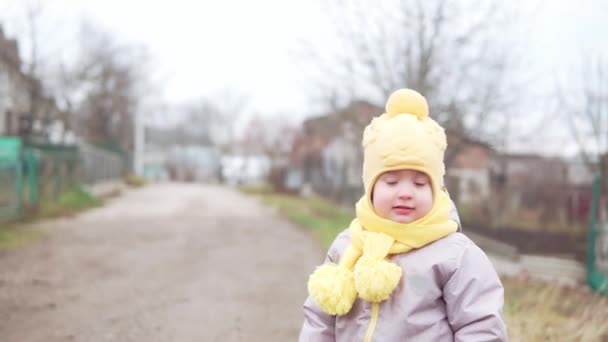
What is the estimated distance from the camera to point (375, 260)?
2268 mm

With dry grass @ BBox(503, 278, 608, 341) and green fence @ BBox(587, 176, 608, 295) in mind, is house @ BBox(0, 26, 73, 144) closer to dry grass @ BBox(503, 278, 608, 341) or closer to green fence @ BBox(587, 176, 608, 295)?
green fence @ BBox(587, 176, 608, 295)

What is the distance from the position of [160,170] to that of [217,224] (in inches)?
1798

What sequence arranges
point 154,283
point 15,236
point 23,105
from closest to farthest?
point 154,283
point 15,236
point 23,105

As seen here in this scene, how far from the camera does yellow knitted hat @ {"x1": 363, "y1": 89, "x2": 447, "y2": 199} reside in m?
2.30

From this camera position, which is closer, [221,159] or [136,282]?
[136,282]

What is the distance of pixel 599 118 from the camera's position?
13.2m

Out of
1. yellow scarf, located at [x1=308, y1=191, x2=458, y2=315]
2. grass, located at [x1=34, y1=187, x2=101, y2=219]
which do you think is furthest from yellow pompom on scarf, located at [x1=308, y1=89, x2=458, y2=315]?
grass, located at [x1=34, y1=187, x2=101, y2=219]

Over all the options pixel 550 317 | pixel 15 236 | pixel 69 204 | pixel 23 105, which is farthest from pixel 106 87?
pixel 550 317

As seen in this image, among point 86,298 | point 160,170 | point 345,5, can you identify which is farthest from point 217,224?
point 160,170

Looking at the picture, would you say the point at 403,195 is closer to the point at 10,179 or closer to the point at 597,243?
the point at 597,243

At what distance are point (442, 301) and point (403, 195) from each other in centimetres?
40

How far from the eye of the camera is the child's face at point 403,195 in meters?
2.32

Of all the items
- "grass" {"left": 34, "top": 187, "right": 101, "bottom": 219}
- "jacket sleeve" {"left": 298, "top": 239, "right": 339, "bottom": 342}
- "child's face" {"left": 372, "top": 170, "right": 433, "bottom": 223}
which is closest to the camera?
"child's face" {"left": 372, "top": 170, "right": 433, "bottom": 223}

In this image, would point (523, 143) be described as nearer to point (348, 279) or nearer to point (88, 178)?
point (348, 279)
